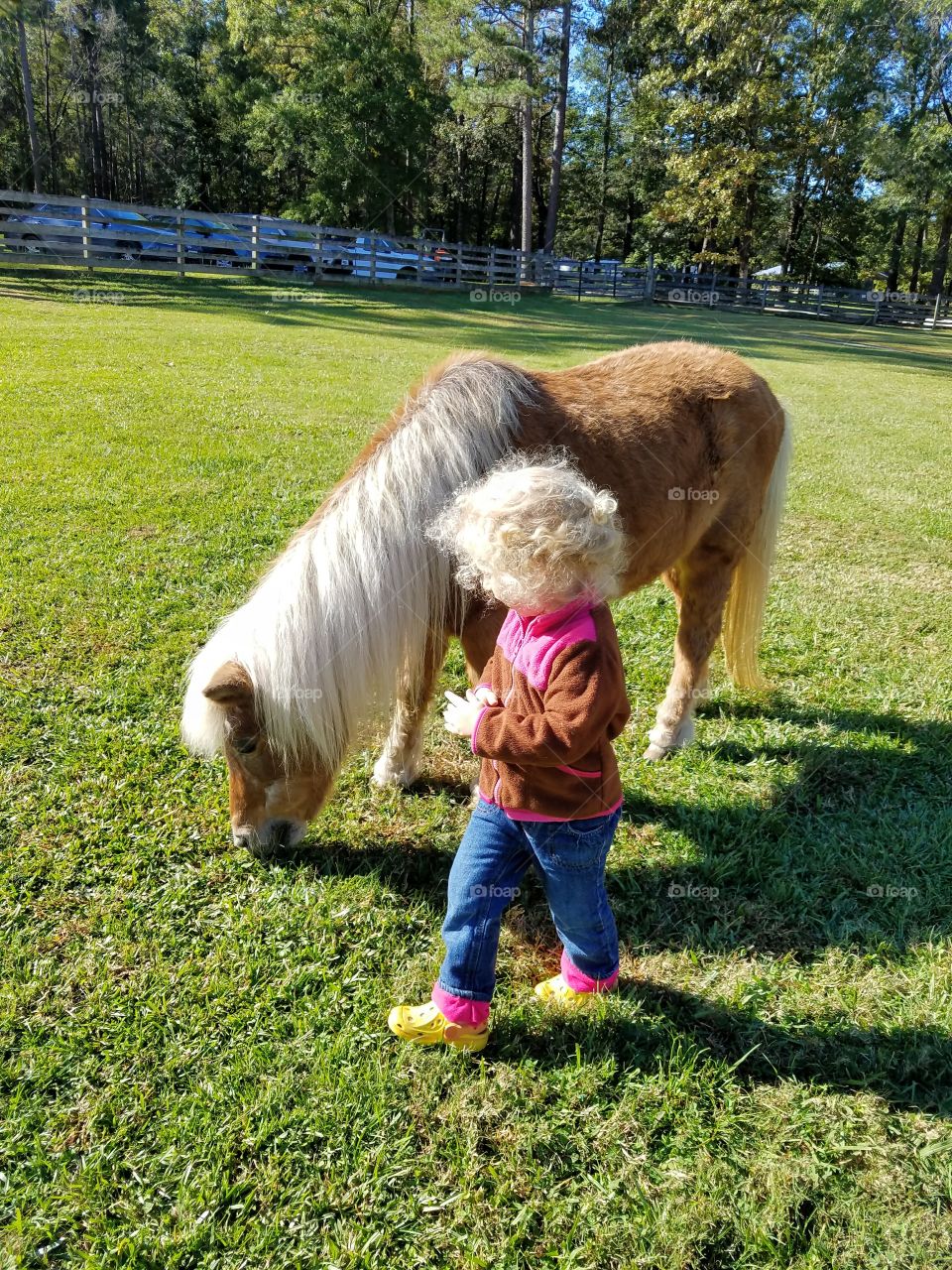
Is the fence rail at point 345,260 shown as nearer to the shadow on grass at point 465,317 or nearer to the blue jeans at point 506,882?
the shadow on grass at point 465,317

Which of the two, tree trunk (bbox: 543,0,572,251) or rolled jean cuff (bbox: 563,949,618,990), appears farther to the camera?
tree trunk (bbox: 543,0,572,251)

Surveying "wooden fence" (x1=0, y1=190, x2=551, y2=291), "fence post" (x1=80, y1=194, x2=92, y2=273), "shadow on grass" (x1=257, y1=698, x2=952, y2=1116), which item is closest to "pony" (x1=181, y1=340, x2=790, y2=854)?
"shadow on grass" (x1=257, y1=698, x2=952, y2=1116)

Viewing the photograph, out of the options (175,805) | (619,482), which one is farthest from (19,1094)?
(619,482)

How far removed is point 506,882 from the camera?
7.09 feet

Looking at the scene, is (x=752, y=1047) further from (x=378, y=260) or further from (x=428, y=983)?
(x=378, y=260)

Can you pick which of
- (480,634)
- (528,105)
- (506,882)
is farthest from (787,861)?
(528,105)

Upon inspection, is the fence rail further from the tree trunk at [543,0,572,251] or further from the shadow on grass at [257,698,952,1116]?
the shadow on grass at [257,698,952,1116]

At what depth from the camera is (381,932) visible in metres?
2.61

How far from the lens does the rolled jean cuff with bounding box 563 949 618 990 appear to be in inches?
90.5

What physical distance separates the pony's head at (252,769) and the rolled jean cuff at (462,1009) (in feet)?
2.75

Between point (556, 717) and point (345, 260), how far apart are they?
27.6 metres

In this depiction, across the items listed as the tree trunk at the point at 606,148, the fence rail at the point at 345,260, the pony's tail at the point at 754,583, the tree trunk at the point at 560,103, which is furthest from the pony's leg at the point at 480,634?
the tree trunk at the point at 606,148

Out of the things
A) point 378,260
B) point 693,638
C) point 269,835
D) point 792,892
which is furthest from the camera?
point 378,260

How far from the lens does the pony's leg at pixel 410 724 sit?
2.84 metres
